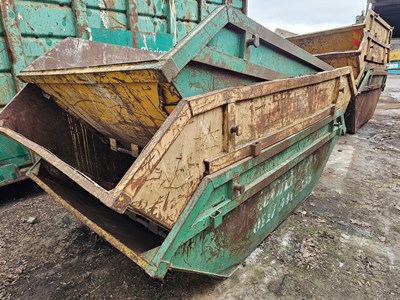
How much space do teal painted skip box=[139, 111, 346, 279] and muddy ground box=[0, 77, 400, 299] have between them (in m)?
0.20

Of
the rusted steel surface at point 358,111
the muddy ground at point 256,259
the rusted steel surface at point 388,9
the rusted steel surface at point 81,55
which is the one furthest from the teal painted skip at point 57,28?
the rusted steel surface at point 388,9

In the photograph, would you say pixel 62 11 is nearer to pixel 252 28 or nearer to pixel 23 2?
pixel 23 2

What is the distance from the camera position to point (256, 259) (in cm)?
207

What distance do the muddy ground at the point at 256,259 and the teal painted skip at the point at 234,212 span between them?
0.20 m

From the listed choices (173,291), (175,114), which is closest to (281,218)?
(173,291)

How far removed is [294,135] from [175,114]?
1.27 m

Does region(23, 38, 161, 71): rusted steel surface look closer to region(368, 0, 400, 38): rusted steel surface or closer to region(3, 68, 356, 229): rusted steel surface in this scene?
region(3, 68, 356, 229): rusted steel surface

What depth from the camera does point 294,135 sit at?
2129 mm

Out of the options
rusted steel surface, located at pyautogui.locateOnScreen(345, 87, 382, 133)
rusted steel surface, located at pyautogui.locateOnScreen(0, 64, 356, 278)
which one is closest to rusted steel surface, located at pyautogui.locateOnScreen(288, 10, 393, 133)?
rusted steel surface, located at pyautogui.locateOnScreen(345, 87, 382, 133)

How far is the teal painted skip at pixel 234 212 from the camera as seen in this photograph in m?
1.36

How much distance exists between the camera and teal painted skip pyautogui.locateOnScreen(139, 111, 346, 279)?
1.36 metres

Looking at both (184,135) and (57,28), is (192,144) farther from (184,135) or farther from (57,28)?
(57,28)

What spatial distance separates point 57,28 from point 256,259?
3021mm

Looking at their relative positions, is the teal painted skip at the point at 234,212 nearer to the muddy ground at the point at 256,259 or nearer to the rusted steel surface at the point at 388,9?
the muddy ground at the point at 256,259
